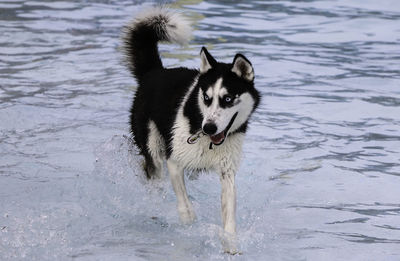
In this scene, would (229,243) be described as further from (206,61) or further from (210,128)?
(206,61)

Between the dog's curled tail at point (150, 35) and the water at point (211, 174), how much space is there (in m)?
0.66

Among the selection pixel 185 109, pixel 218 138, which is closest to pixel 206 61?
pixel 185 109

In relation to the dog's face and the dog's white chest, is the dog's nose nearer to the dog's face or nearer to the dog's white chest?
the dog's face

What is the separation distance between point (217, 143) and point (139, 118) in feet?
3.34

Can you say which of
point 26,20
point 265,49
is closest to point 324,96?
point 265,49

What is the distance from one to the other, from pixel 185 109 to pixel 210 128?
1.57 feet

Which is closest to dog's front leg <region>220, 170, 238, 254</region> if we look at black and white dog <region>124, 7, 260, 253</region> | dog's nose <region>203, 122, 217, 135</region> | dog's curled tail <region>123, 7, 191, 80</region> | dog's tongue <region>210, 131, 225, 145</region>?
black and white dog <region>124, 7, 260, 253</region>

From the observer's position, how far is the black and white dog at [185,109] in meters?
4.64

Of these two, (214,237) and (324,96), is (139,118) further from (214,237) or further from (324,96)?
(324,96)

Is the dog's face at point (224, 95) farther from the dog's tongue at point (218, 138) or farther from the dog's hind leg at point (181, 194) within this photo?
the dog's hind leg at point (181, 194)

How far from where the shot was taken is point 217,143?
472 cm

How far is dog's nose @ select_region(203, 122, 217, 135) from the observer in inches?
177

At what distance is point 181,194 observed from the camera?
16.7 feet

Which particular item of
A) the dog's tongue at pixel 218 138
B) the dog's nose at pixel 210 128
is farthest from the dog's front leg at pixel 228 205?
the dog's nose at pixel 210 128
